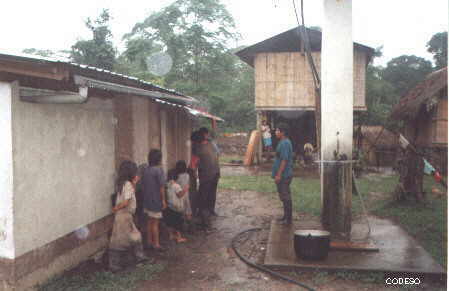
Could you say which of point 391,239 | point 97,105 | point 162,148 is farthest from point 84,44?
point 391,239

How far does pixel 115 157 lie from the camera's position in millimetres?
6887

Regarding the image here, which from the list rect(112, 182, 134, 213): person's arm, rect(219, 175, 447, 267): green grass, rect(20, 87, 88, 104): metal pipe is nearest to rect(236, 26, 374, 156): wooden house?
rect(219, 175, 447, 267): green grass

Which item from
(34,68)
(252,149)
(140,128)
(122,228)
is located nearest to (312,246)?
(122,228)

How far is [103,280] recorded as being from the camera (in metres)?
5.30

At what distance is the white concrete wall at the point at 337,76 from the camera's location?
6.70 meters

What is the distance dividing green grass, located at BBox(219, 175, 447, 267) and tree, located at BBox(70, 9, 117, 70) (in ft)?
49.8

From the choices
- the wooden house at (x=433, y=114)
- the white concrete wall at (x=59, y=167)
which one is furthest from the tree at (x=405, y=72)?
the white concrete wall at (x=59, y=167)

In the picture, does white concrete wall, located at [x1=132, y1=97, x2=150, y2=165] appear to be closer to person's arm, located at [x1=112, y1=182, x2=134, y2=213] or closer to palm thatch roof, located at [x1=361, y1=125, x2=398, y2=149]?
person's arm, located at [x1=112, y1=182, x2=134, y2=213]

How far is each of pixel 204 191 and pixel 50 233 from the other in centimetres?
399

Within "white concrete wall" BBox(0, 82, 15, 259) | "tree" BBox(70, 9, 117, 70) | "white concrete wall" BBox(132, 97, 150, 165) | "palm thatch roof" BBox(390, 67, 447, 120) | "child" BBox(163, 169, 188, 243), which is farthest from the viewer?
"tree" BBox(70, 9, 117, 70)

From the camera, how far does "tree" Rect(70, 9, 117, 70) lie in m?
26.8

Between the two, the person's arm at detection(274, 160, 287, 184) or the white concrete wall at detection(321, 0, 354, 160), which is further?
the person's arm at detection(274, 160, 287, 184)

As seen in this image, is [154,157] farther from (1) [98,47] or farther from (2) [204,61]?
(2) [204,61]

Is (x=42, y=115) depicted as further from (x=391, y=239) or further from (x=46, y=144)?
(x=391, y=239)
